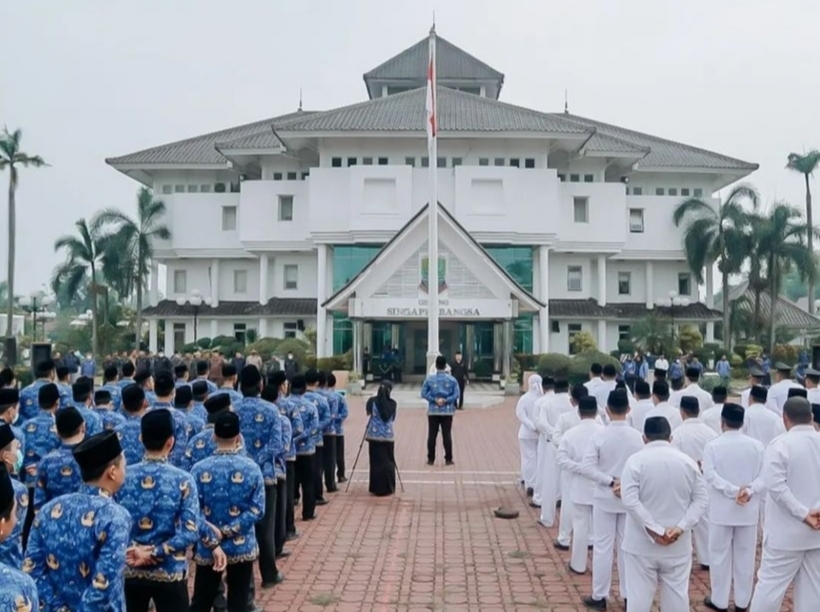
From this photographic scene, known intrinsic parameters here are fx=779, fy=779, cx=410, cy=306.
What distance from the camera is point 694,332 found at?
3738cm

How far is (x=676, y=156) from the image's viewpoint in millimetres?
44375

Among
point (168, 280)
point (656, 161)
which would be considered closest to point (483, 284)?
point (656, 161)

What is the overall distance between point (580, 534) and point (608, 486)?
3.61 ft

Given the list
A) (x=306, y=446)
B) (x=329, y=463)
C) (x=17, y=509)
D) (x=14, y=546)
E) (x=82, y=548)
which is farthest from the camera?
(x=329, y=463)

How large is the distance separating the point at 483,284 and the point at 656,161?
18146mm

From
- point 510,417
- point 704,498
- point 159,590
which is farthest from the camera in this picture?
point 510,417

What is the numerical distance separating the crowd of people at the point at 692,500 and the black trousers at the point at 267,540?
266 centimetres

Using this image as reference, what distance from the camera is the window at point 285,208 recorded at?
39656mm

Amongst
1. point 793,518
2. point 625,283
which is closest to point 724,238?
point 625,283

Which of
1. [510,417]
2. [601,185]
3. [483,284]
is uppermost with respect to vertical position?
[601,185]

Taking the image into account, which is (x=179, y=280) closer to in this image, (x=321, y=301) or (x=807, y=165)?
(x=321, y=301)

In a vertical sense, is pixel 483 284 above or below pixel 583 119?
below

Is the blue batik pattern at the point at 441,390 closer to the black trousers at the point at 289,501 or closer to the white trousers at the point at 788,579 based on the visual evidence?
the black trousers at the point at 289,501

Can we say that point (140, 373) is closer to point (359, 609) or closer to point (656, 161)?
point (359, 609)
